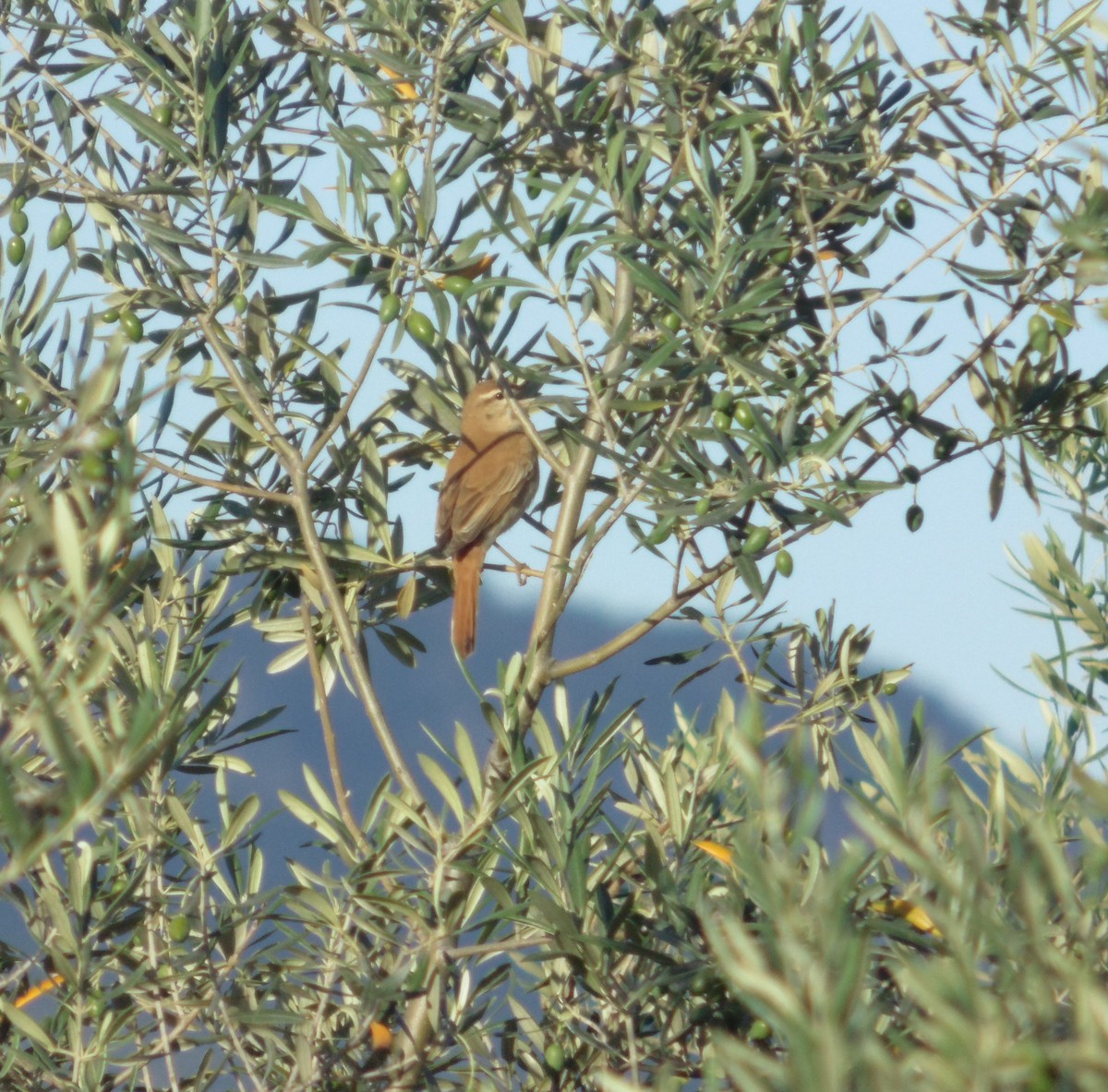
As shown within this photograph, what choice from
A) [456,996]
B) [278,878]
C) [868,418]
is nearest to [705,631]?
[868,418]

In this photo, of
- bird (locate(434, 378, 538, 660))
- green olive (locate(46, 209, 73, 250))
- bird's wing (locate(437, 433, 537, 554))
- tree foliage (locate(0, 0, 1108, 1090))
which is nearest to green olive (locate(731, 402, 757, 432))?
tree foliage (locate(0, 0, 1108, 1090))

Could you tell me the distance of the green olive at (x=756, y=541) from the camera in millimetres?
2594

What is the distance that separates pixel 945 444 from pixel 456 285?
1046 millimetres

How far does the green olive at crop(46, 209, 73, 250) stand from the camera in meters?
3.02

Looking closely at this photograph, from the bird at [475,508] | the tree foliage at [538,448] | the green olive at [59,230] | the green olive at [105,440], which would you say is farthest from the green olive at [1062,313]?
the green olive at [59,230]

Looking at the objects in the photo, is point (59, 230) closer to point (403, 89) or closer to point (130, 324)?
point (130, 324)

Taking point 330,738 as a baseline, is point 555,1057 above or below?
below

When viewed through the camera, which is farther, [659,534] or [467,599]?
[467,599]

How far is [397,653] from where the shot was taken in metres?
3.39

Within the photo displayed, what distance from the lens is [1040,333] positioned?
276 centimetres

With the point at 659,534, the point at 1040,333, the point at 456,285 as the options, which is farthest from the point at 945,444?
the point at 456,285

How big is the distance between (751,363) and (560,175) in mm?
827

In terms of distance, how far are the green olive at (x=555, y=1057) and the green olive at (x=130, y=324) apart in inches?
65.3

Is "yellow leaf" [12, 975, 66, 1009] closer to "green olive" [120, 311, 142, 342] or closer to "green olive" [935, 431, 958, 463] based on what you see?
"green olive" [120, 311, 142, 342]
